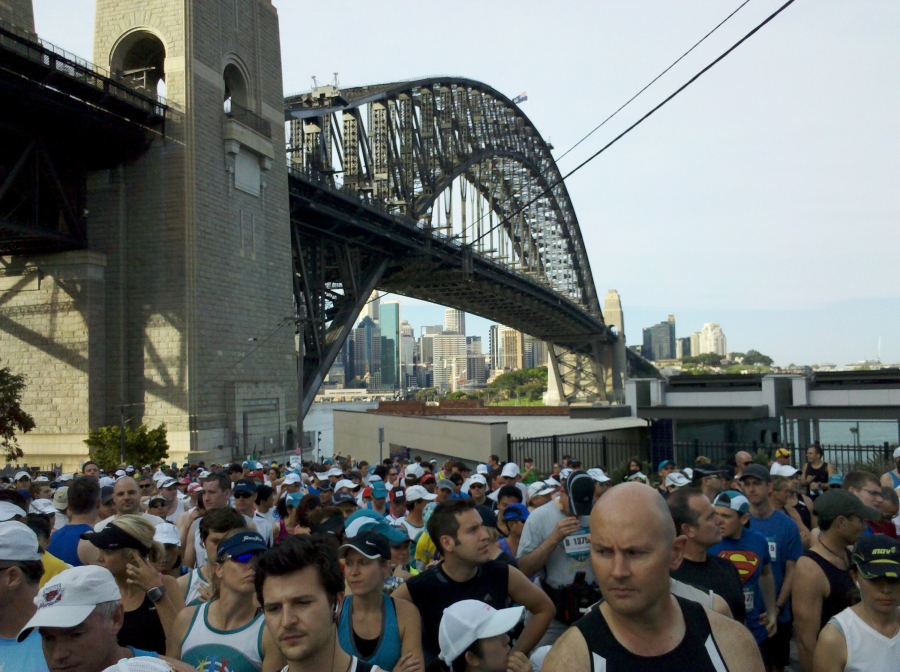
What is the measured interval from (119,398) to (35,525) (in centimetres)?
1958

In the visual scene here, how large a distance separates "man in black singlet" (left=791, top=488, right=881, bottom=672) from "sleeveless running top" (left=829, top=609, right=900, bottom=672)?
23.5 inches

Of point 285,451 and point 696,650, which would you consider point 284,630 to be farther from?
point 285,451

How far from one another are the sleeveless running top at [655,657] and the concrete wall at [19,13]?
25.1 metres

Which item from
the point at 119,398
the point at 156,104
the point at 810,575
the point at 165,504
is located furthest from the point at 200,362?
the point at 810,575

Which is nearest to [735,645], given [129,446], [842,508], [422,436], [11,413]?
[842,508]

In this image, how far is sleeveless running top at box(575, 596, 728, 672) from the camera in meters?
2.04

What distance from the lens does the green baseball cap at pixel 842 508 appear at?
13.4 feet

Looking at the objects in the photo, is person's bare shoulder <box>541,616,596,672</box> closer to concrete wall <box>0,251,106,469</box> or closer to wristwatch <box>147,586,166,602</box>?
wristwatch <box>147,586,166,602</box>

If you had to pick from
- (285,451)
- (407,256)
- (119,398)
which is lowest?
(285,451)

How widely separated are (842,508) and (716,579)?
947 mm

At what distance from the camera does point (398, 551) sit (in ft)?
14.2

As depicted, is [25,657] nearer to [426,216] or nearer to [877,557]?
[877,557]

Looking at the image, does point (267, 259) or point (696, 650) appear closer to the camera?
point (696, 650)

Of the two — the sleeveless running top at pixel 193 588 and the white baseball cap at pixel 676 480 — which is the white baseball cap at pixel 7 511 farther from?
the white baseball cap at pixel 676 480
